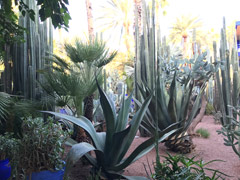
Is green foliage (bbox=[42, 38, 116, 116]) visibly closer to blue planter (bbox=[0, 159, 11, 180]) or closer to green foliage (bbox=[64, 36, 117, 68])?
green foliage (bbox=[64, 36, 117, 68])

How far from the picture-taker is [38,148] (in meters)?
2.46

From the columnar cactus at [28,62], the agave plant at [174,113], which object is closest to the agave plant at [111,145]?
the agave plant at [174,113]

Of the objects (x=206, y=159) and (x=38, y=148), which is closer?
(x=38, y=148)

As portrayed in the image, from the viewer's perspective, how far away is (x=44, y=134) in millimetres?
2521

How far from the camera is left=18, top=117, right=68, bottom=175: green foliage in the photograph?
2438mm

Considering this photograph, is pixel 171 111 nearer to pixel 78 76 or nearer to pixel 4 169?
pixel 78 76

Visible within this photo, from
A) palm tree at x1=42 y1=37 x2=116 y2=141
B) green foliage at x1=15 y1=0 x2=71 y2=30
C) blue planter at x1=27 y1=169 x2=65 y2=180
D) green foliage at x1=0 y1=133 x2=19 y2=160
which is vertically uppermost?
green foliage at x1=15 y1=0 x2=71 y2=30

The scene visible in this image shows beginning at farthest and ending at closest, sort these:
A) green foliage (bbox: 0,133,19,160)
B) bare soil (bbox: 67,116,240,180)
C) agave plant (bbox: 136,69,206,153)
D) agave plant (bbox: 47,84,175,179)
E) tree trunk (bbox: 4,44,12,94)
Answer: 1. tree trunk (bbox: 4,44,12,94)
2. agave plant (bbox: 136,69,206,153)
3. bare soil (bbox: 67,116,240,180)
4. green foliage (bbox: 0,133,19,160)
5. agave plant (bbox: 47,84,175,179)

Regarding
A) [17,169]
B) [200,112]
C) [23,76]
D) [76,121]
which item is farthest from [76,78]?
[200,112]

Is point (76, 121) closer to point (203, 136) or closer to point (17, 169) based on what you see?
point (17, 169)

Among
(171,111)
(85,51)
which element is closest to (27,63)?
(85,51)

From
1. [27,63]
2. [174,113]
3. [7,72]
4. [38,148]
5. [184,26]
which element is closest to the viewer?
[38,148]

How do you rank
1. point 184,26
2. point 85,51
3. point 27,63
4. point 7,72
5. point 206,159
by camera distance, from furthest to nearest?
point 184,26 → point 27,63 → point 7,72 → point 85,51 → point 206,159

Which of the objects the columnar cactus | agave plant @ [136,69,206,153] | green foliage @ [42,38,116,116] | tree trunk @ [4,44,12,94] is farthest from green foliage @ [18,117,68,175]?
tree trunk @ [4,44,12,94]
